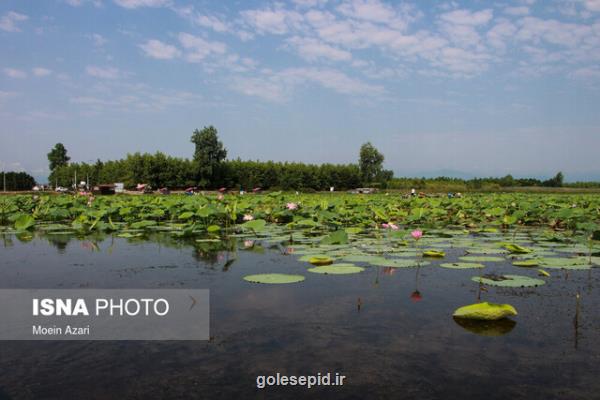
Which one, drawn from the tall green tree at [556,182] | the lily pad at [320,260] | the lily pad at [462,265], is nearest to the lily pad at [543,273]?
the lily pad at [462,265]

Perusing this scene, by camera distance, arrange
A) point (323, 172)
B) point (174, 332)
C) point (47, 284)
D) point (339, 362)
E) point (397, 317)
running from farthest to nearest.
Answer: point (323, 172) → point (47, 284) → point (397, 317) → point (174, 332) → point (339, 362)

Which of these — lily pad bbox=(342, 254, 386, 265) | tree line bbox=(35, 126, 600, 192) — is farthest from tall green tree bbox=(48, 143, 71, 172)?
lily pad bbox=(342, 254, 386, 265)

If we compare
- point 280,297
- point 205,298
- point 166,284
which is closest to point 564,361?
point 280,297

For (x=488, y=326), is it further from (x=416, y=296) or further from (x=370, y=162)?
(x=370, y=162)

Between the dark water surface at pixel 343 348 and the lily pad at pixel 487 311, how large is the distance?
75 millimetres

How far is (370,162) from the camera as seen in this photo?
65.9 m

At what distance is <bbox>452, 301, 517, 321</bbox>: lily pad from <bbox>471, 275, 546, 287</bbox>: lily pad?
2.93 feet

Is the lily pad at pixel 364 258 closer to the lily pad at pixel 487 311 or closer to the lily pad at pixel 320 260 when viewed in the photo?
the lily pad at pixel 320 260

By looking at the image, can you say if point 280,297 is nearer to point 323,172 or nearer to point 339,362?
point 339,362

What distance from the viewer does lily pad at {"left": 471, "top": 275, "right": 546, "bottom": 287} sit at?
11.0 ft

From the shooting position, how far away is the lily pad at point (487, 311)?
8.14 feet

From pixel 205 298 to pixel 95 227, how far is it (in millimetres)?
5401

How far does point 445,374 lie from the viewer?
188 centimetres

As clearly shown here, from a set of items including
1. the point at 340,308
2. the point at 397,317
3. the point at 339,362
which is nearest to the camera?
the point at 339,362
